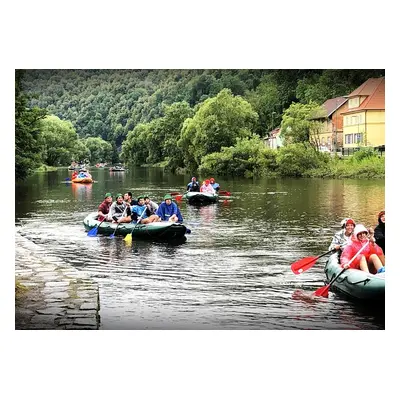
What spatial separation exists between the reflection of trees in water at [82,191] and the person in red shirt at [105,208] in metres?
0.27

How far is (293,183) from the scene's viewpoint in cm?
1093

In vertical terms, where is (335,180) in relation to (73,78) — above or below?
below

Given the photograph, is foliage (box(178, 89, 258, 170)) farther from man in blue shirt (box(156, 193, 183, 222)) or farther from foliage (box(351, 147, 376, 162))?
man in blue shirt (box(156, 193, 183, 222))

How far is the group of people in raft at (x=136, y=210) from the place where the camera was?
39.0ft

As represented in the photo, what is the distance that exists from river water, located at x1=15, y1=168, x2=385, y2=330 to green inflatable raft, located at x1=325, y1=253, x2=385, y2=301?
13 cm

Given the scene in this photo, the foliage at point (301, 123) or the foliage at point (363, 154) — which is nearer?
the foliage at point (363, 154)

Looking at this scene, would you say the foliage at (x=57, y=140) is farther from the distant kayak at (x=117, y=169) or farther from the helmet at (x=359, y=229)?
the helmet at (x=359, y=229)

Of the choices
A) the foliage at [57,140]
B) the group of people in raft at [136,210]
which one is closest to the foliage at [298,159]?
the group of people in raft at [136,210]

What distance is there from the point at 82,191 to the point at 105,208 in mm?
836
